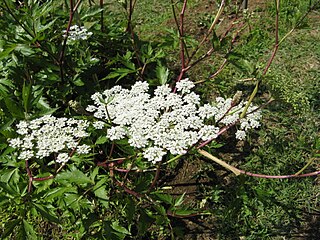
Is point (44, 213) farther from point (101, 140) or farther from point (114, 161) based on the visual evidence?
point (114, 161)

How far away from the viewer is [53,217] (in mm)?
2406

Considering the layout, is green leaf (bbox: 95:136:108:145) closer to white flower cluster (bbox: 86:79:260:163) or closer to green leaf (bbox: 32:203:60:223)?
white flower cluster (bbox: 86:79:260:163)

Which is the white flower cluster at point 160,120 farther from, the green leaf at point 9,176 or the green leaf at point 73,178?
the green leaf at point 9,176

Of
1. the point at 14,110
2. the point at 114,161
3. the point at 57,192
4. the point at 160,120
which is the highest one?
the point at 14,110

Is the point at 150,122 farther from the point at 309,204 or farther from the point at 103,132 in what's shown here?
the point at 309,204

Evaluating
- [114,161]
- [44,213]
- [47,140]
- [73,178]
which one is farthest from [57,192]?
[114,161]

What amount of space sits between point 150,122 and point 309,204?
68.1 inches

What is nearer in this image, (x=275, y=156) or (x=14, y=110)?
(x=14, y=110)

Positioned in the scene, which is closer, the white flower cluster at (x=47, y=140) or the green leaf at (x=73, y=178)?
the white flower cluster at (x=47, y=140)

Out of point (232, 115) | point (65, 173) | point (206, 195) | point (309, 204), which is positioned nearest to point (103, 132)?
point (65, 173)

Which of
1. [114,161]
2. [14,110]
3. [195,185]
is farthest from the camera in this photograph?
[195,185]

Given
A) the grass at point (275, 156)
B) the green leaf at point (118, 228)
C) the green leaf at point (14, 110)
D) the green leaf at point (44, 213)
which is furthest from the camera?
the grass at point (275, 156)

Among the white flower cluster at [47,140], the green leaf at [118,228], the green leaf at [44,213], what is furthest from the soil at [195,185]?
the white flower cluster at [47,140]

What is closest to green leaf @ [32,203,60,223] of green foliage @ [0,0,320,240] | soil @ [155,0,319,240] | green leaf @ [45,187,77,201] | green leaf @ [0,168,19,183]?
green foliage @ [0,0,320,240]
